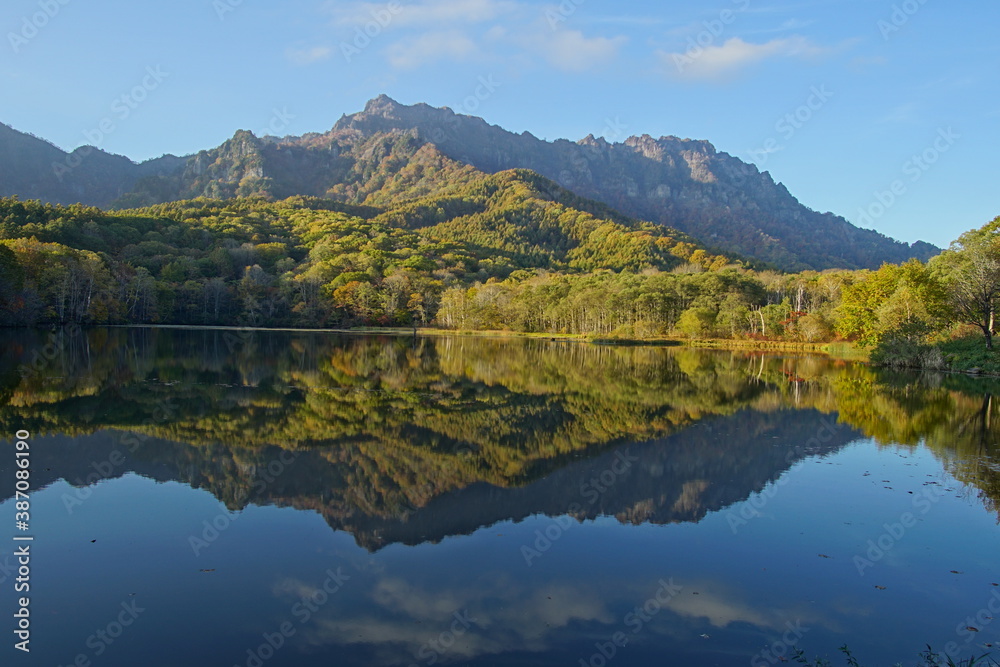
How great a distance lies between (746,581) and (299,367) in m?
23.9

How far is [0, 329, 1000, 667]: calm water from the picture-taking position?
5.54 metres

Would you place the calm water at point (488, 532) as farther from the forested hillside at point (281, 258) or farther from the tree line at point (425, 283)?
the forested hillside at point (281, 258)

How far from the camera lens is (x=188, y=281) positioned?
259 ft

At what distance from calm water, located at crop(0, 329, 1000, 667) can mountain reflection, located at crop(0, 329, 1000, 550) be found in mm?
86

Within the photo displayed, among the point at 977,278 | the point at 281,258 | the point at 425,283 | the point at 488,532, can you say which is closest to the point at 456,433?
the point at 488,532

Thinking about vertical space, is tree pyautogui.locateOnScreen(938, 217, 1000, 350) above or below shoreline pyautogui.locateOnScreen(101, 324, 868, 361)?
above

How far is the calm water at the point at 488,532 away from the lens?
5535mm

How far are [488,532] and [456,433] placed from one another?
5720 mm

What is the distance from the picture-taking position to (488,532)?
8.14 m

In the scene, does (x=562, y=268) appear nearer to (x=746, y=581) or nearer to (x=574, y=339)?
(x=574, y=339)

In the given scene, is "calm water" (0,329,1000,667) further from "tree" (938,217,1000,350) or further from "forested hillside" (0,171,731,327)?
"forested hillside" (0,171,731,327)

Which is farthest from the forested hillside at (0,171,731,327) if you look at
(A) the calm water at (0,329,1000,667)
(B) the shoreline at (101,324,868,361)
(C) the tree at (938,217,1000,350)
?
(C) the tree at (938,217,1000,350)

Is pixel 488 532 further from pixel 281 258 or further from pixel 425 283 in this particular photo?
pixel 281 258

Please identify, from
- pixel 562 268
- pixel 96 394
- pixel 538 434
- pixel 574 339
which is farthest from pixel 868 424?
pixel 562 268
